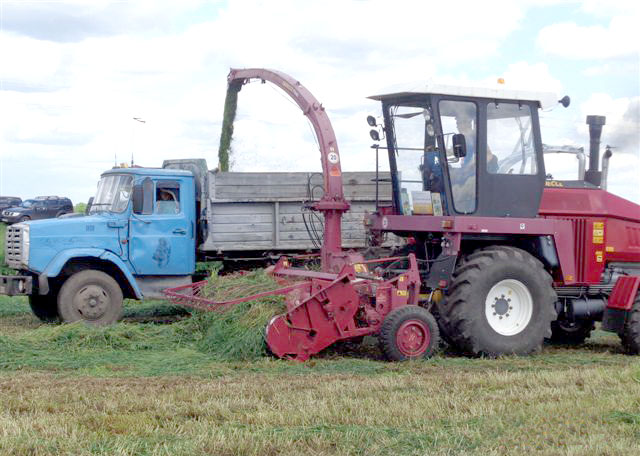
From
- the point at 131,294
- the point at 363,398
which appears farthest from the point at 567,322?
the point at 131,294

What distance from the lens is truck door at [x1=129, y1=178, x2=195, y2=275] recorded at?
12.5 metres

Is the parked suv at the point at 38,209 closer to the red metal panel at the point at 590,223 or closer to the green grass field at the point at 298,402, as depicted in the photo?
the green grass field at the point at 298,402

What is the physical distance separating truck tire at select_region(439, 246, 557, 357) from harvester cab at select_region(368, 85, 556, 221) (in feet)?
2.12

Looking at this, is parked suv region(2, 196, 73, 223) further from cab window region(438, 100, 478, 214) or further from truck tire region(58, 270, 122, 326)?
cab window region(438, 100, 478, 214)

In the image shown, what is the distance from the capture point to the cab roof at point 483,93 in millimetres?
10414

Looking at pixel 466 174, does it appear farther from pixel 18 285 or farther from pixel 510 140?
pixel 18 285

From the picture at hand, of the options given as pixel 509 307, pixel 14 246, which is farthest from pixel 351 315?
pixel 14 246

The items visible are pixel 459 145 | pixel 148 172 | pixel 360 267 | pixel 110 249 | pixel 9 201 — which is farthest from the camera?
pixel 9 201

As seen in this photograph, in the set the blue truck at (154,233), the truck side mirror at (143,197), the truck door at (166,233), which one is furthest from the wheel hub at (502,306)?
the truck side mirror at (143,197)

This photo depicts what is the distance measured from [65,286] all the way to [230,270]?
290cm

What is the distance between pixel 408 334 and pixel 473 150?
244 cm

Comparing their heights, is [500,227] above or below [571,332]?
above

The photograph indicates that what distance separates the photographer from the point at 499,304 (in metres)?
10.3

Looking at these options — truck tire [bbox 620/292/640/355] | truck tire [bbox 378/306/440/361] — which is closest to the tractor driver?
truck tire [bbox 378/306/440/361]
